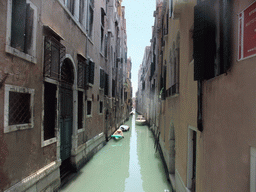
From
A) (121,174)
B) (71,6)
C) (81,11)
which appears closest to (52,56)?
(71,6)

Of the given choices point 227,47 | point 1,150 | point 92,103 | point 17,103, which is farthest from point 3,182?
point 92,103

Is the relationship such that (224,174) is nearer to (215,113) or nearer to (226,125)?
(226,125)

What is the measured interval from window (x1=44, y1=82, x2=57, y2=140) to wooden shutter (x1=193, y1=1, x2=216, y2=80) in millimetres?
4282

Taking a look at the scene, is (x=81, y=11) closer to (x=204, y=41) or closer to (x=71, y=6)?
(x=71, y=6)

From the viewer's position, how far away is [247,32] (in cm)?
194

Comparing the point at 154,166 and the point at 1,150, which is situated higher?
the point at 1,150

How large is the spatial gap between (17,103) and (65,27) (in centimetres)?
378

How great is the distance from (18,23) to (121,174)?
682 cm

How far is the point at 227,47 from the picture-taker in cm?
233

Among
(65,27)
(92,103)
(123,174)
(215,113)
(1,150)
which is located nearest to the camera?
(215,113)

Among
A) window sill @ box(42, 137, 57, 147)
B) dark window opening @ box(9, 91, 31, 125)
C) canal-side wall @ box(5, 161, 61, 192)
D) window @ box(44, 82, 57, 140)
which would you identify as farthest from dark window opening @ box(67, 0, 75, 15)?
canal-side wall @ box(5, 161, 61, 192)

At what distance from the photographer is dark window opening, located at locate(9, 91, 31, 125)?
3.99 m

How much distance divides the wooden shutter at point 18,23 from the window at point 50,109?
1628 mm

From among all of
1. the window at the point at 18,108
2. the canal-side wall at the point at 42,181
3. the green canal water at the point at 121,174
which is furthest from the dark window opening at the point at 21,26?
the green canal water at the point at 121,174
